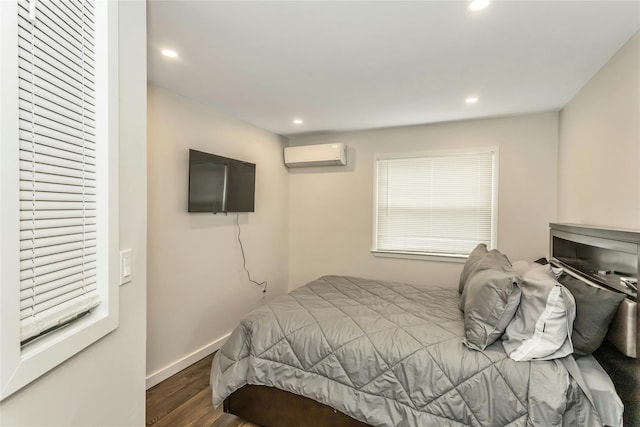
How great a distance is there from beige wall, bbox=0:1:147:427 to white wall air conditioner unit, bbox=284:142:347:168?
8.48 ft

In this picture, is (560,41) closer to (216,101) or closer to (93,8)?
(93,8)

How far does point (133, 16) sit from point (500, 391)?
233cm

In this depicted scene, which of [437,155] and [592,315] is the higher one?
[437,155]

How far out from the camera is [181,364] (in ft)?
8.86

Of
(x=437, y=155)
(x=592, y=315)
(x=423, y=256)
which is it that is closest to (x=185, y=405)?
(x=592, y=315)

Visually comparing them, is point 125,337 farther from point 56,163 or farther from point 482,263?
point 482,263

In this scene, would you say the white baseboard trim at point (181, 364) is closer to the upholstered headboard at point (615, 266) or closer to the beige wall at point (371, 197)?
the beige wall at point (371, 197)

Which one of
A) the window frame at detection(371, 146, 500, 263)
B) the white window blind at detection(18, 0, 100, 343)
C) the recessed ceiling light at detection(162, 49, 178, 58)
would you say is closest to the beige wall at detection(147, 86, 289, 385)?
the recessed ceiling light at detection(162, 49, 178, 58)

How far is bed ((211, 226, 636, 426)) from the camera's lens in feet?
4.74

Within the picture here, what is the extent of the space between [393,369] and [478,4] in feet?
6.17

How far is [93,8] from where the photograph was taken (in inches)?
40.9

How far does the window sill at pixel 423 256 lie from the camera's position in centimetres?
341

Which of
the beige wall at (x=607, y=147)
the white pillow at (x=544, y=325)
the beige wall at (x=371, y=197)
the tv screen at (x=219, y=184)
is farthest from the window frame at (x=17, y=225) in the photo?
the beige wall at (x=371, y=197)

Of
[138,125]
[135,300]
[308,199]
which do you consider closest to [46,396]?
[135,300]
